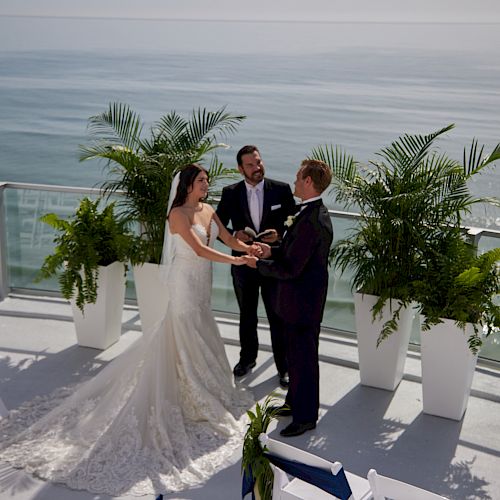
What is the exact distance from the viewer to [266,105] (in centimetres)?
3516

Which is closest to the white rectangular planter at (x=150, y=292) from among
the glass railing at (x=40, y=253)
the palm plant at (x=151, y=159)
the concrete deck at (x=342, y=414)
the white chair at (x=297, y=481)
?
the palm plant at (x=151, y=159)

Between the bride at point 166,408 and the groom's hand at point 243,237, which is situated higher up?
the groom's hand at point 243,237

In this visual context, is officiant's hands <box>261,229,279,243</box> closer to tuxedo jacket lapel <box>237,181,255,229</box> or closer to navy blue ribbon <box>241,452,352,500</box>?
tuxedo jacket lapel <box>237,181,255,229</box>

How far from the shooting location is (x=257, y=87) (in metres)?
35.6

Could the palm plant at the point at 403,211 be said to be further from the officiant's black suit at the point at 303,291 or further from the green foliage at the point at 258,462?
the green foliage at the point at 258,462

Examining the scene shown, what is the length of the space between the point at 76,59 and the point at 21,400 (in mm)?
34688

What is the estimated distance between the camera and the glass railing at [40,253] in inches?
271

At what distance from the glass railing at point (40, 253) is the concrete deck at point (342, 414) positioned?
0.18m

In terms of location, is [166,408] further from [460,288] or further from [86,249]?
[460,288]

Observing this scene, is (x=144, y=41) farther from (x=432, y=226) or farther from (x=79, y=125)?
(x=432, y=226)

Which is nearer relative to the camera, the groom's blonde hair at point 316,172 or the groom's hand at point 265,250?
the groom's blonde hair at point 316,172

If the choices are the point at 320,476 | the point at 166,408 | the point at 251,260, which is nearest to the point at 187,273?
the point at 251,260

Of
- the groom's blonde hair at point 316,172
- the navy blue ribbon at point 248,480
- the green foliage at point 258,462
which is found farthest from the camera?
the groom's blonde hair at point 316,172

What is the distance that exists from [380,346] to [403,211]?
962mm
